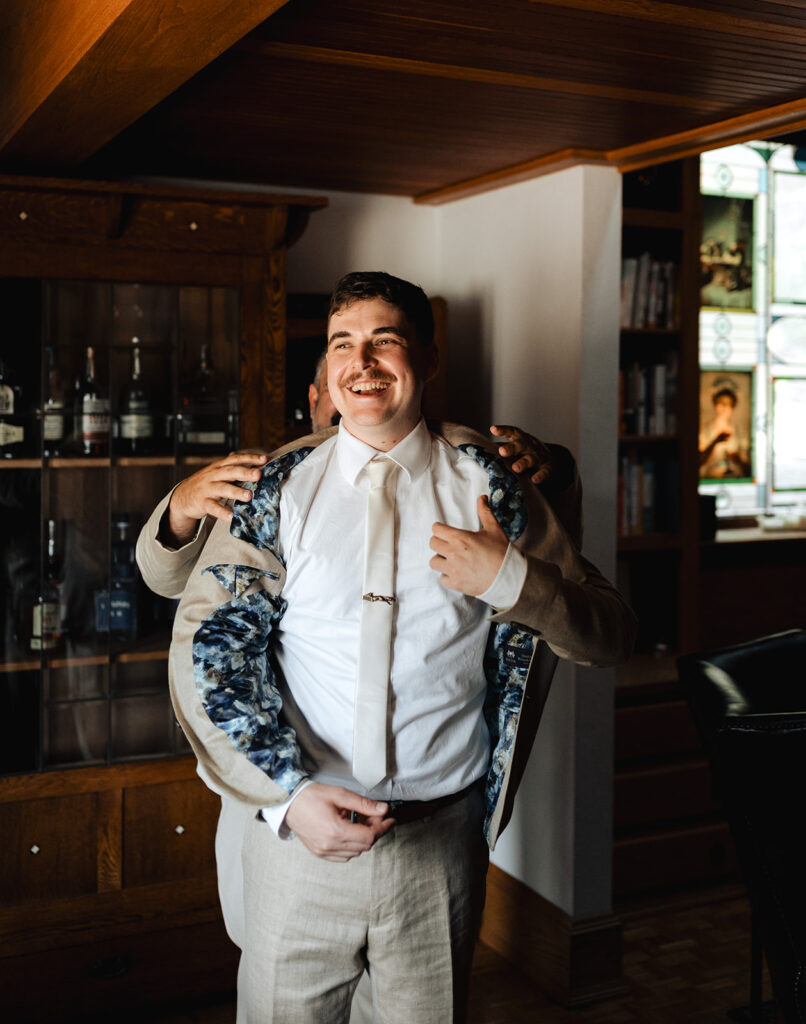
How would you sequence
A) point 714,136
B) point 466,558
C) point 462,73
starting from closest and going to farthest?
point 466,558 → point 462,73 → point 714,136

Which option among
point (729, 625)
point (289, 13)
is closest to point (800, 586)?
point (729, 625)

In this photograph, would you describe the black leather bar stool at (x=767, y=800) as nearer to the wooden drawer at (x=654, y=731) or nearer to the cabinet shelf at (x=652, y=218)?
the wooden drawer at (x=654, y=731)

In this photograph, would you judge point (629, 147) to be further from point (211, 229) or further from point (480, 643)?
point (480, 643)

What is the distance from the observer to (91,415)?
2.88 m

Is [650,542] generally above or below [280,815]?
above

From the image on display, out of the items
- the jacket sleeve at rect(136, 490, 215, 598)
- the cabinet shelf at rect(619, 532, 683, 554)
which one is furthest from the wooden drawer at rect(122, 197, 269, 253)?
the cabinet shelf at rect(619, 532, 683, 554)

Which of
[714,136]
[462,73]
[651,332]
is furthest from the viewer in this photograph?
[651,332]

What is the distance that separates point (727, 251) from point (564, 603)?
11.1 ft

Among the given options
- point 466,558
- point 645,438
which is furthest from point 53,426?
point 645,438

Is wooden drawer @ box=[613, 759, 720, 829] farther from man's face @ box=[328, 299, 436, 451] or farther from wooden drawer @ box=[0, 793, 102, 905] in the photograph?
man's face @ box=[328, 299, 436, 451]

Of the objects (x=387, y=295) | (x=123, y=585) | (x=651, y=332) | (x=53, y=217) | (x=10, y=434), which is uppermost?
(x=53, y=217)

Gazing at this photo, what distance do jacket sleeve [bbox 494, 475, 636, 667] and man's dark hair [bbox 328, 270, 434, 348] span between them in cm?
33

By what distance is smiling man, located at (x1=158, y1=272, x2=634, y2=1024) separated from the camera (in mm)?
1680

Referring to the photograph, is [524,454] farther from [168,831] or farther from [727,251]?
[727,251]
